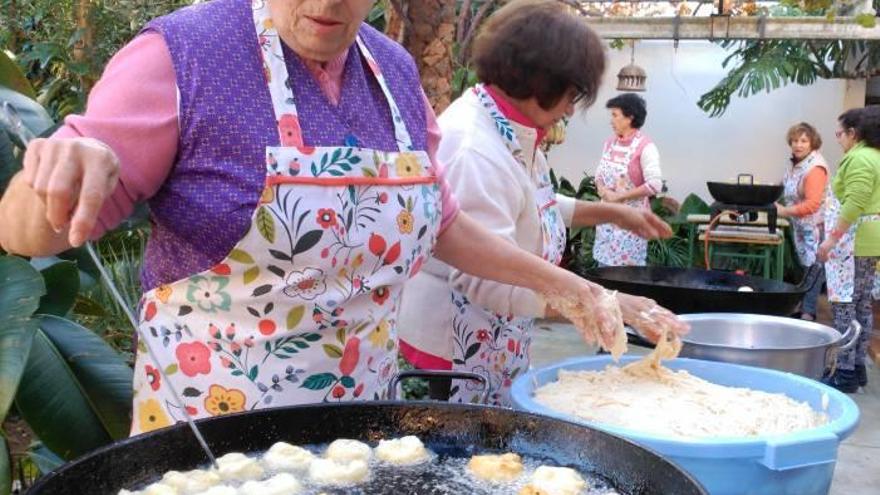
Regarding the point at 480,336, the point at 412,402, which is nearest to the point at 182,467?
the point at 412,402

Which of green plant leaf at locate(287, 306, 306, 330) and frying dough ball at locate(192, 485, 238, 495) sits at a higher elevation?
green plant leaf at locate(287, 306, 306, 330)

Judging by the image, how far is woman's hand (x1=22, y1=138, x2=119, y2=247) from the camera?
990 mm

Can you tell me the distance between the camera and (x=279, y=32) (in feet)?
4.91

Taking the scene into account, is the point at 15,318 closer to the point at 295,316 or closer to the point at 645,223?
the point at 295,316

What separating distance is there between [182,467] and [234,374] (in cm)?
22

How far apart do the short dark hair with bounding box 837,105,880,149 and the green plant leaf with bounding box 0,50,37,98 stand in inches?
Result: 225

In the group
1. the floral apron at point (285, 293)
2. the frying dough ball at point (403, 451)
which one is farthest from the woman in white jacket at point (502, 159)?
the frying dough ball at point (403, 451)

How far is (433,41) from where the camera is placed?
3559 mm

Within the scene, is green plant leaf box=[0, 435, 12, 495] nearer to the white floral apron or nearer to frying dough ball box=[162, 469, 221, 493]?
frying dough ball box=[162, 469, 221, 493]

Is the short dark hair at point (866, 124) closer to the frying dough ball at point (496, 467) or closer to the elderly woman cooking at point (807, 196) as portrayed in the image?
the elderly woman cooking at point (807, 196)

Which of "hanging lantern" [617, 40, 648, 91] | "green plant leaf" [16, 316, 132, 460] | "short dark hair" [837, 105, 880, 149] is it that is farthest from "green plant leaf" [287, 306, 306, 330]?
"hanging lantern" [617, 40, 648, 91]

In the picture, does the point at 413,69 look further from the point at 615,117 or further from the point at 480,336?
the point at 615,117

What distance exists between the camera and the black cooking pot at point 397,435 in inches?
46.2

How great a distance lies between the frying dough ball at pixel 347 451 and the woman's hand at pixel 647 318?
76 cm
